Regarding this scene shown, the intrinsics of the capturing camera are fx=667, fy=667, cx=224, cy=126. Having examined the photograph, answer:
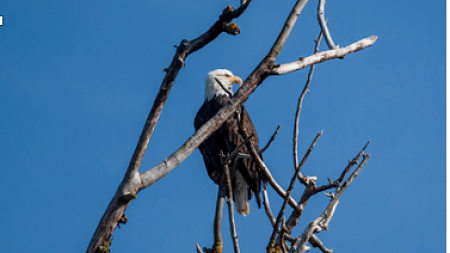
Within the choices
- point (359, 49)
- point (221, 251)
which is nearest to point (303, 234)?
point (221, 251)

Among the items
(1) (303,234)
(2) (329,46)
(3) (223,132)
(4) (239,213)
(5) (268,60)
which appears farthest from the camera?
(4) (239,213)

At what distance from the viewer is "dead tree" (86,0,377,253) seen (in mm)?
3461

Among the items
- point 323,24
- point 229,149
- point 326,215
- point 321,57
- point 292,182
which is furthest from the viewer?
point 229,149

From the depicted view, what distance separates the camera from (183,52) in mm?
3564

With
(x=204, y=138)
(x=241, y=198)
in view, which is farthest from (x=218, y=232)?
(x=241, y=198)

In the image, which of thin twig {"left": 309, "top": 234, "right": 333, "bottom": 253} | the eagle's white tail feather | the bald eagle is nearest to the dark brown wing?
the bald eagle

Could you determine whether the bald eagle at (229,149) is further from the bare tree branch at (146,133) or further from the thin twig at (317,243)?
the bare tree branch at (146,133)

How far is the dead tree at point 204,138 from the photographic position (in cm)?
346

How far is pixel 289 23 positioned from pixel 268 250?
126cm

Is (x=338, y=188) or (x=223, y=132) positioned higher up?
(x=223, y=132)

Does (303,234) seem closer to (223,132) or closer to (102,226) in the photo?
(102,226)

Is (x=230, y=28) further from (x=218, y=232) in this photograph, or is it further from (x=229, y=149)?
(x=229, y=149)

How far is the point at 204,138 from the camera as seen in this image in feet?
12.1

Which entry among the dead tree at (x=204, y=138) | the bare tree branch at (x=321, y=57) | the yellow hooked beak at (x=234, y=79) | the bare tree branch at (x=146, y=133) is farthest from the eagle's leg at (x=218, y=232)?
the yellow hooked beak at (x=234, y=79)
